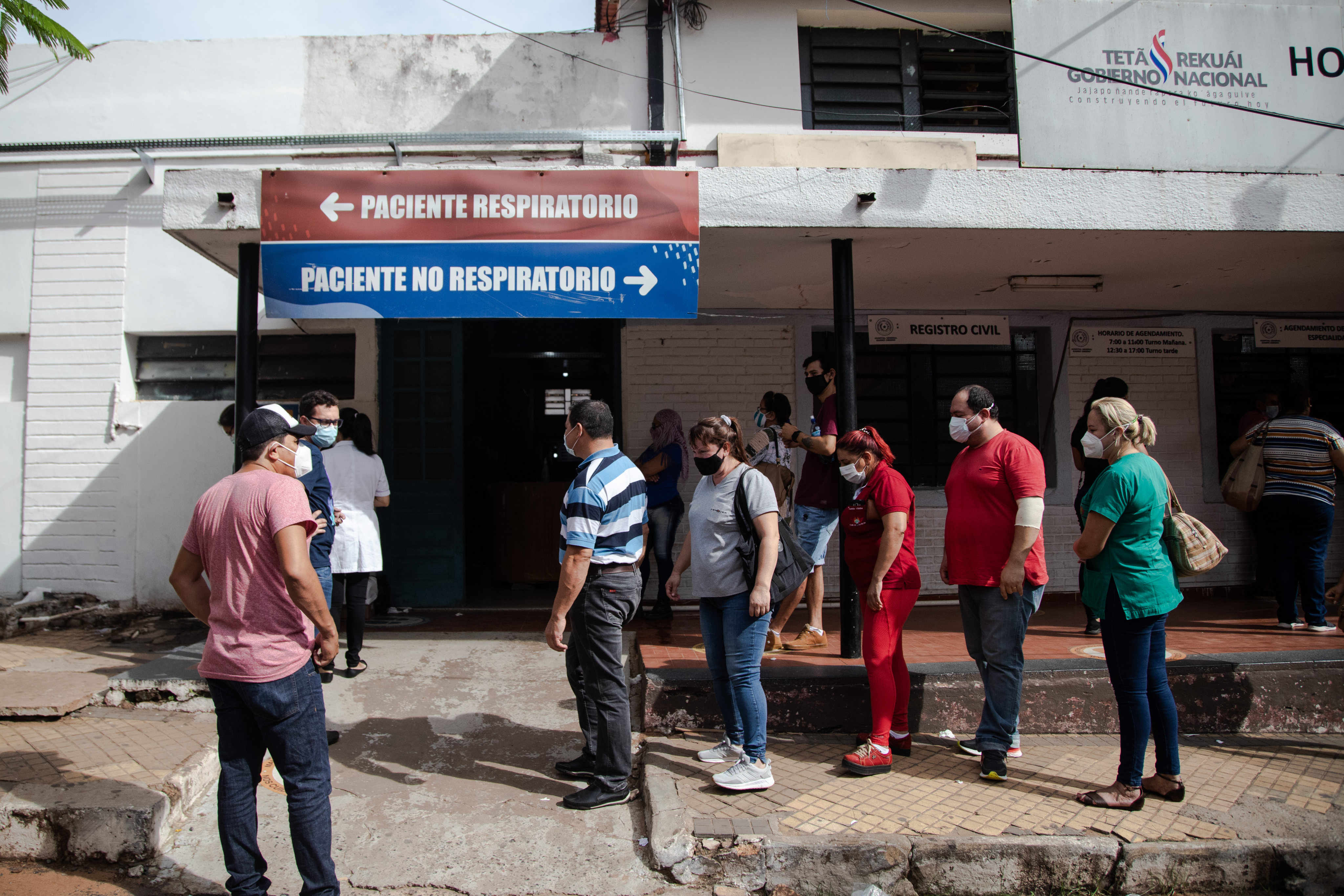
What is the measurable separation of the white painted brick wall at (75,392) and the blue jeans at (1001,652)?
282 inches

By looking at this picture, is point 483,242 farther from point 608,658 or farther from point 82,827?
point 82,827

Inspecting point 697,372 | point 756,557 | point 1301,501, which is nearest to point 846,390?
point 756,557

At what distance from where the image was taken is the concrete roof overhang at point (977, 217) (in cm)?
499

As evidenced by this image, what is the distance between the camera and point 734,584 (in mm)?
3643

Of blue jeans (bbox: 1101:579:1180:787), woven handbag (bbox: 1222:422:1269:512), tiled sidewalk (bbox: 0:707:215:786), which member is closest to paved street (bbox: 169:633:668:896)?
tiled sidewalk (bbox: 0:707:215:786)

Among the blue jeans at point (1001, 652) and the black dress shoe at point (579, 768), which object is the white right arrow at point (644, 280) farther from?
the black dress shoe at point (579, 768)

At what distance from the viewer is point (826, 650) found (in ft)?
17.1

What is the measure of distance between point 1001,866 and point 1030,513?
4.83 feet

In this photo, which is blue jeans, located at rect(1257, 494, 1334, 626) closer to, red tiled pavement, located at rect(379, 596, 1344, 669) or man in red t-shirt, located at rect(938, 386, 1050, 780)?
red tiled pavement, located at rect(379, 596, 1344, 669)

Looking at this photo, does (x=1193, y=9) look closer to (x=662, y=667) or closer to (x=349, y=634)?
(x=662, y=667)

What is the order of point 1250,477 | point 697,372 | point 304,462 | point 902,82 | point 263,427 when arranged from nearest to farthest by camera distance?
point 263,427, point 304,462, point 1250,477, point 697,372, point 902,82

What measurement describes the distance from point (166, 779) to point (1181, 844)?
438 centimetres

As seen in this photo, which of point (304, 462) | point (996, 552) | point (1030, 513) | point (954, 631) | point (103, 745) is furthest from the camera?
point (954, 631)

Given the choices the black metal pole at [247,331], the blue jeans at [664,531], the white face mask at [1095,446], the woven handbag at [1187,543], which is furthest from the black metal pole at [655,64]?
the woven handbag at [1187,543]
